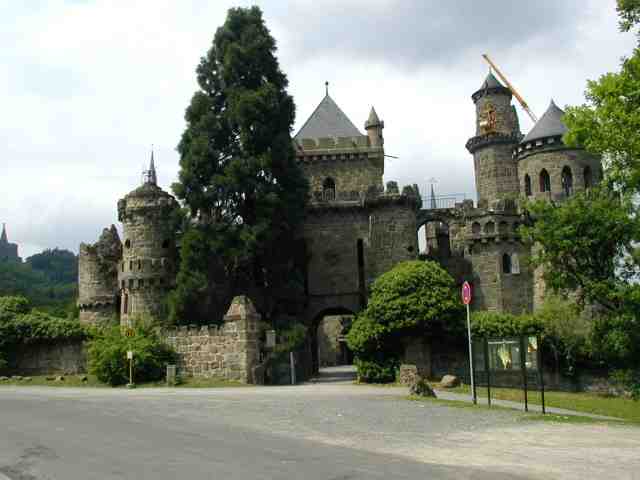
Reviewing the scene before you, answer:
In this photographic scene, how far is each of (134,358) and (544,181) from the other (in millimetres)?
25681

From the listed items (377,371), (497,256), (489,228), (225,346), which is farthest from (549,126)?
(225,346)

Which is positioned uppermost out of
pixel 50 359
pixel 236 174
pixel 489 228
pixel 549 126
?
pixel 549 126

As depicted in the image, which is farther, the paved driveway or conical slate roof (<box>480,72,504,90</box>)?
conical slate roof (<box>480,72,504,90</box>)

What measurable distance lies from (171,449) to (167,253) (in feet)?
90.5

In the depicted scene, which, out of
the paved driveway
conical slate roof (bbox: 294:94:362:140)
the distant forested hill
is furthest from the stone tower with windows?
the distant forested hill

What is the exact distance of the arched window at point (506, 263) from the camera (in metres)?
38.8

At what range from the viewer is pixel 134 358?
2881 cm

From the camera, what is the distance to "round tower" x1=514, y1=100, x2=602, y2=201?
3959 cm

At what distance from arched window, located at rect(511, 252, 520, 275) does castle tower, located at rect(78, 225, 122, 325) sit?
76.5 feet

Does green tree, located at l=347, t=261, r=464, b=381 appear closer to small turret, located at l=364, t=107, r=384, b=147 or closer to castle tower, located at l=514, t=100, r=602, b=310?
castle tower, located at l=514, t=100, r=602, b=310

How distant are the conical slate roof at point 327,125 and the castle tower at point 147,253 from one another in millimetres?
12922

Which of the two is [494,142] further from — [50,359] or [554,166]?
[50,359]

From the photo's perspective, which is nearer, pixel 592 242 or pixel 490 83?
pixel 592 242

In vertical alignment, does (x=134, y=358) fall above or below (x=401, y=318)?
below
